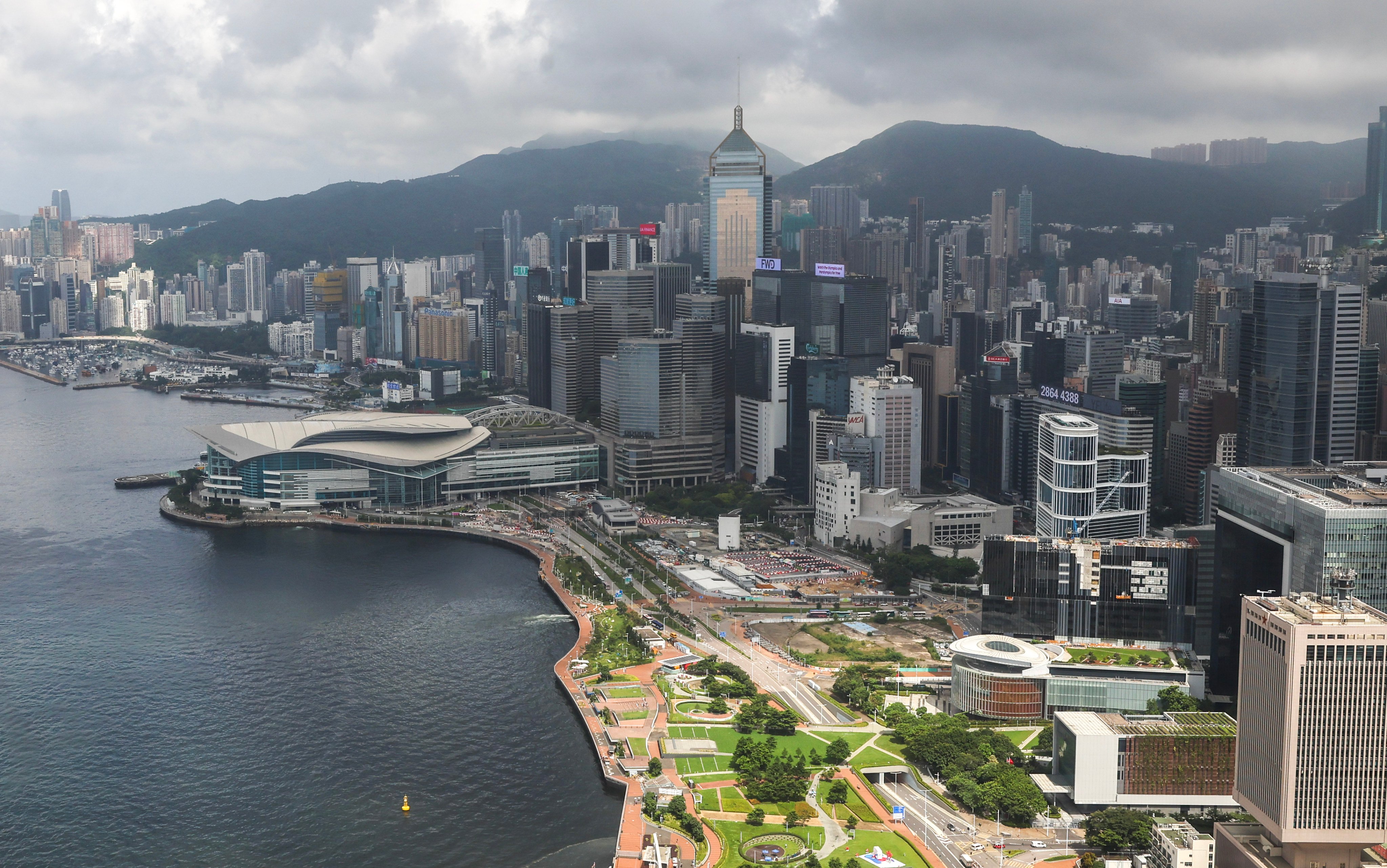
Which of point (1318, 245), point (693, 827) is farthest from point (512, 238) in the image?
point (693, 827)

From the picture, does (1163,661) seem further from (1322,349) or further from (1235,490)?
(1322,349)

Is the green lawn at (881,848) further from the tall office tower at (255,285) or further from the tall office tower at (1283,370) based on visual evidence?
the tall office tower at (255,285)

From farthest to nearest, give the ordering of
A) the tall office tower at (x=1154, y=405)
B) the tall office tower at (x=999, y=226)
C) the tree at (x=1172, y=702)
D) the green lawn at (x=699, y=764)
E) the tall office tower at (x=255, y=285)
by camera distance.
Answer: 1. the tall office tower at (x=255, y=285)
2. the tall office tower at (x=999, y=226)
3. the tall office tower at (x=1154, y=405)
4. the tree at (x=1172, y=702)
5. the green lawn at (x=699, y=764)

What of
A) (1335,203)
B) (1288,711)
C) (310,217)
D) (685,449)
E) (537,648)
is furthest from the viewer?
(310,217)

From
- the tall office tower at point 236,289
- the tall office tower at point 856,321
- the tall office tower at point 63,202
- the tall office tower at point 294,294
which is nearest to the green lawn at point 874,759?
the tall office tower at point 856,321

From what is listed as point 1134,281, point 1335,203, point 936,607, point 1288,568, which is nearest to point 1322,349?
point 936,607

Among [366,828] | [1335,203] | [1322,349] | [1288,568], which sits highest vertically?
[1335,203]
